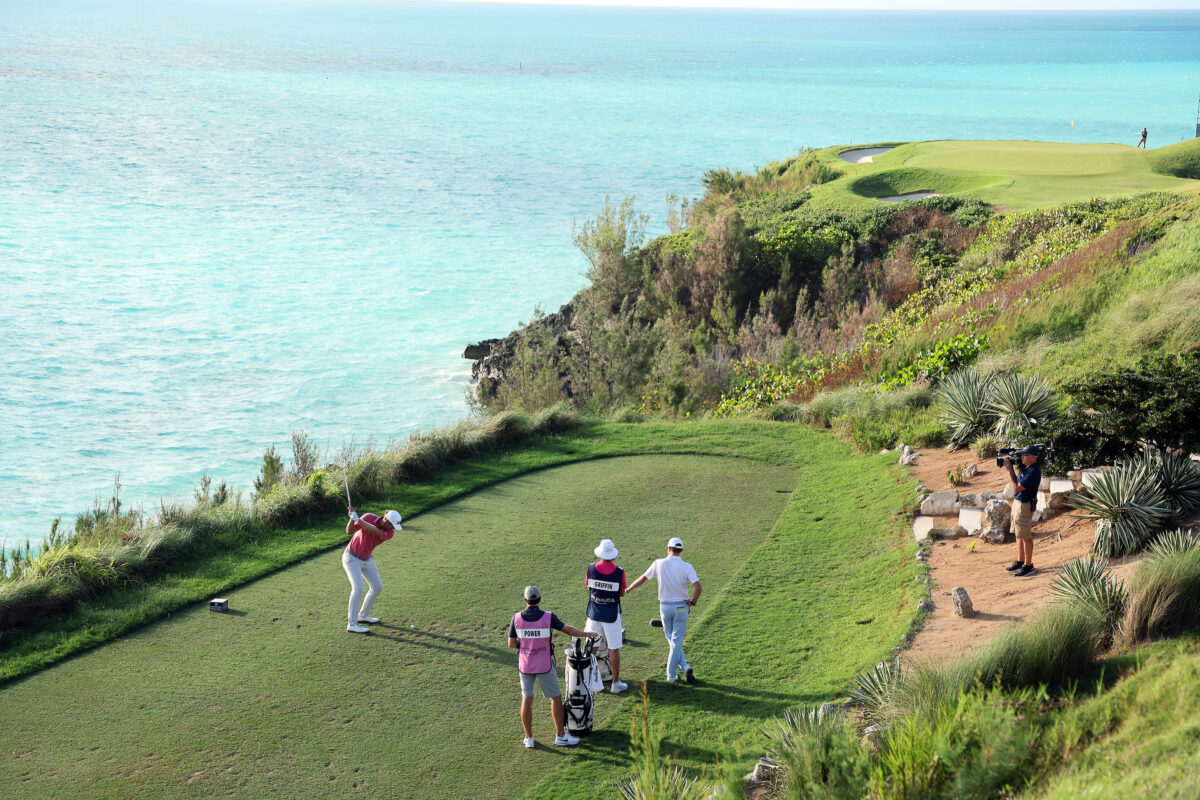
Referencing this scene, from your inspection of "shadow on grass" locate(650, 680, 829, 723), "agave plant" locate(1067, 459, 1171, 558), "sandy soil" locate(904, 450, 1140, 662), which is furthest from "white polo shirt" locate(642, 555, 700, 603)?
"agave plant" locate(1067, 459, 1171, 558)

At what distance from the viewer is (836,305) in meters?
33.2

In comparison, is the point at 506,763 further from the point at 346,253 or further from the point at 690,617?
the point at 346,253

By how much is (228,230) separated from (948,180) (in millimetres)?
50660

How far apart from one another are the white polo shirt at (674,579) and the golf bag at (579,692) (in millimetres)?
1186

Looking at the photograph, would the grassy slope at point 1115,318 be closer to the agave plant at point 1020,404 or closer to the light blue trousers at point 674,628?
the agave plant at point 1020,404

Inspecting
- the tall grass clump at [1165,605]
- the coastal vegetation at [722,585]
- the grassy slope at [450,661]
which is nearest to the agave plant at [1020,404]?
the coastal vegetation at [722,585]

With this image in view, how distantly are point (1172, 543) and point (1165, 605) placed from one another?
6.64 feet

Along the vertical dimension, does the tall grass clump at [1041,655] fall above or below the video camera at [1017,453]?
below

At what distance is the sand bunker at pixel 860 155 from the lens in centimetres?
5276

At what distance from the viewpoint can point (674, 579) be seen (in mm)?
10977

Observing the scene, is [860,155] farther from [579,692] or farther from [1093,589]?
[579,692]

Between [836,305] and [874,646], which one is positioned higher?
[836,305]

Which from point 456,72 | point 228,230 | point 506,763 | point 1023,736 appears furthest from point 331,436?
point 456,72

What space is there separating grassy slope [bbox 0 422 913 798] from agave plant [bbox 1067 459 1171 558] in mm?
2489
